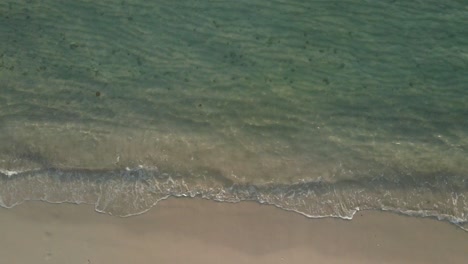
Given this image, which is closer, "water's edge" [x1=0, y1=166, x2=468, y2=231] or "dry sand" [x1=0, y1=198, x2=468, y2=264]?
"dry sand" [x1=0, y1=198, x2=468, y2=264]

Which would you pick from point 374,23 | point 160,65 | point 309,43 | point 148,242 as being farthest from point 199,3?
point 148,242

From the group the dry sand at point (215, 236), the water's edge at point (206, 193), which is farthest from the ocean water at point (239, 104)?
the dry sand at point (215, 236)

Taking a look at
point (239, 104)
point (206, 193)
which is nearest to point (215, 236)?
point (206, 193)

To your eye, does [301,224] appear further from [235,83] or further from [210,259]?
[235,83]

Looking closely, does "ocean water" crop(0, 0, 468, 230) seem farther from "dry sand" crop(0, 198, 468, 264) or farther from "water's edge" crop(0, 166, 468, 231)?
"dry sand" crop(0, 198, 468, 264)

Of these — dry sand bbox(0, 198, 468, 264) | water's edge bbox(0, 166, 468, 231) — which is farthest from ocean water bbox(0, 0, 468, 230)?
dry sand bbox(0, 198, 468, 264)

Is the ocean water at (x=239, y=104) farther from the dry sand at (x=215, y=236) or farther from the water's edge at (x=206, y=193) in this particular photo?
the dry sand at (x=215, y=236)
